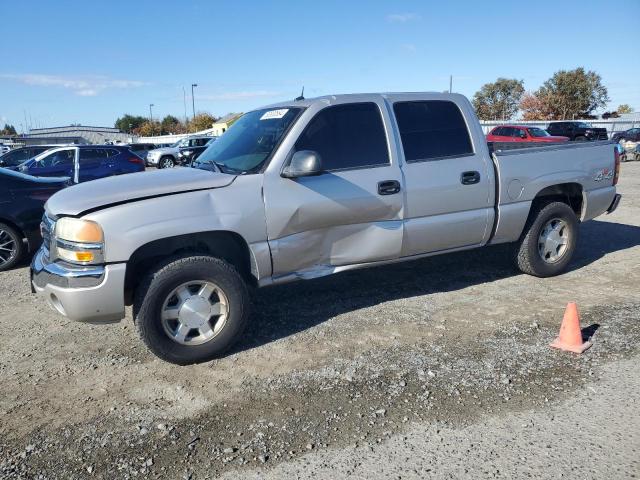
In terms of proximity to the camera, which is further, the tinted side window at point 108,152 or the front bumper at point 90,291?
the tinted side window at point 108,152

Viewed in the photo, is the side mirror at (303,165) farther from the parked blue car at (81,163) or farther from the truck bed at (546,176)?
the parked blue car at (81,163)

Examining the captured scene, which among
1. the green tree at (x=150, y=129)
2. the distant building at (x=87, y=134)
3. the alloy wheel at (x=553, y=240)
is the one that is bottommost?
the alloy wheel at (x=553, y=240)

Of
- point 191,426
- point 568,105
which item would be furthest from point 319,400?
point 568,105

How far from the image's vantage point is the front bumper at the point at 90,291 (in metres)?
3.62

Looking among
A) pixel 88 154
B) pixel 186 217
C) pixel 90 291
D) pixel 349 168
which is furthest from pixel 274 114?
pixel 88 154

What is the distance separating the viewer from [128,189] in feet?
12.6

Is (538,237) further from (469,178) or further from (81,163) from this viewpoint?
(81,163)

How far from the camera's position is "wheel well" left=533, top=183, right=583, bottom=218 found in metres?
5.64

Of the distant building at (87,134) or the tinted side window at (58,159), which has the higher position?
the distant building at (87,134)

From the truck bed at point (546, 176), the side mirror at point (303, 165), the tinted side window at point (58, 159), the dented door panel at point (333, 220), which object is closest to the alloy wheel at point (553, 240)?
the truck bed at point (546, 176)

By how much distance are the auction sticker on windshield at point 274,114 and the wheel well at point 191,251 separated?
1238mm

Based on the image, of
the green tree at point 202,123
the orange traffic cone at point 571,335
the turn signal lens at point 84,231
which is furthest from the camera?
the green tree at point 202,123

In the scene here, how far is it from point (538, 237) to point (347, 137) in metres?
2.55

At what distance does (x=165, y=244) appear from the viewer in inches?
155
